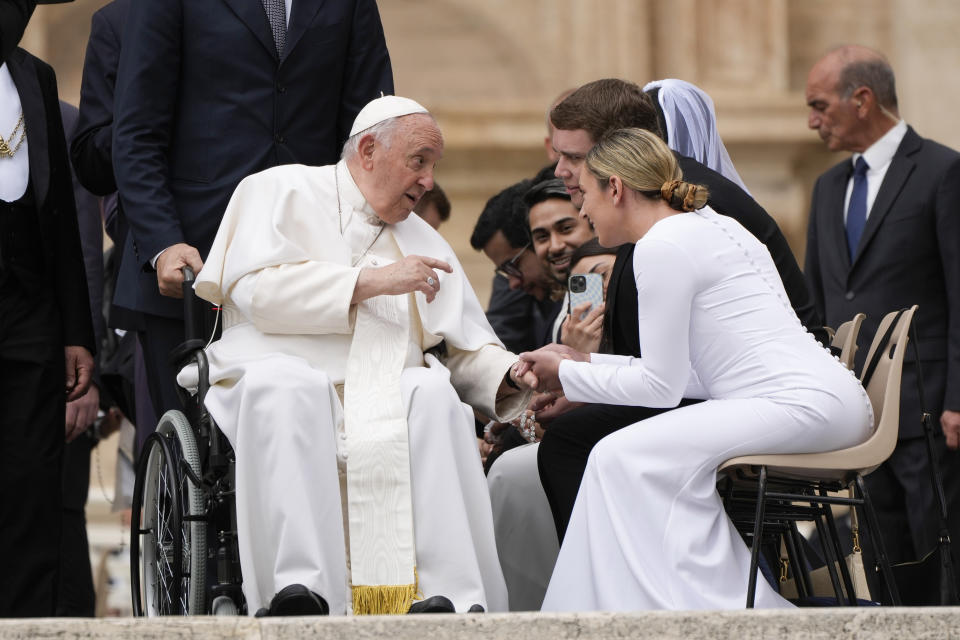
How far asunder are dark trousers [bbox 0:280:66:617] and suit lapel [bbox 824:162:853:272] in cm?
312

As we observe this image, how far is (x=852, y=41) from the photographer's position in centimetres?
973

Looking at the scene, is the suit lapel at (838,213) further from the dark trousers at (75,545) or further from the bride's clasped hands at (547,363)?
the dark trousers at (75,545)

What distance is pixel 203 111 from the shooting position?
5246mm

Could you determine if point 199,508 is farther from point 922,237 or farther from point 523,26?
point 523,26

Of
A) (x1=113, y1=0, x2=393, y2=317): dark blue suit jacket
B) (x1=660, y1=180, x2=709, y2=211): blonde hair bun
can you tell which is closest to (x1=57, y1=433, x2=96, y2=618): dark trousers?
(x1=113, y1=0, x2=393, y2=317): dark blue suit jacket

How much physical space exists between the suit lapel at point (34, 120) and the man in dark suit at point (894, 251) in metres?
3.09

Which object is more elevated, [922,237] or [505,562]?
[922,237]

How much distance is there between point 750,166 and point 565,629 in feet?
22.0

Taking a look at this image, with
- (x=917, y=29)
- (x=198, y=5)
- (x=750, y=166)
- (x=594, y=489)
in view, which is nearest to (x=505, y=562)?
(x=594, y=489)

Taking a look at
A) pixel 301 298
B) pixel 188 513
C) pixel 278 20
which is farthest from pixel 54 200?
pixel 188 513

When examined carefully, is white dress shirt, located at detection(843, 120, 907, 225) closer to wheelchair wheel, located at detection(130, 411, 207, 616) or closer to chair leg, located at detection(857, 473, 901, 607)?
chair leg, located at detection(857, 473, 901, 607)

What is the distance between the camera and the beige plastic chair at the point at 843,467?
4188mm

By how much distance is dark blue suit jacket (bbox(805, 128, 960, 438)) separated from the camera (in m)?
6.21

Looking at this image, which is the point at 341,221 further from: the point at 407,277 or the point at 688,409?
the point at 688,409
